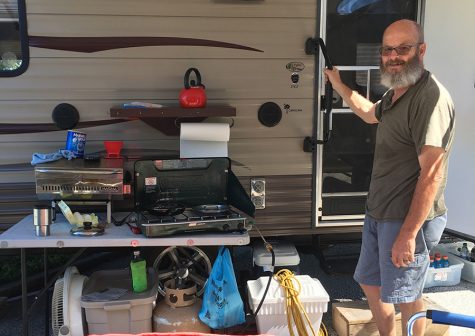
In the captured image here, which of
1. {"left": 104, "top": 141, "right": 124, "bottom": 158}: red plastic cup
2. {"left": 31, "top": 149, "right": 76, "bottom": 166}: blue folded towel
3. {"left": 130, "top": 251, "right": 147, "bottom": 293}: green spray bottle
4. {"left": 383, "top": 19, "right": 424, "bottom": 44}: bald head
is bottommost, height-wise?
{"left": 130, "top": 251, "right": 147, "bottom": 293}: green spray bottle

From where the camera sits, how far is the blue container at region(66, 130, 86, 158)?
2994mm

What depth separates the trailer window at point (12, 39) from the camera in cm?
304

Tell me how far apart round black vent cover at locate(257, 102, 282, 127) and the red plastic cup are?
97 centimetres

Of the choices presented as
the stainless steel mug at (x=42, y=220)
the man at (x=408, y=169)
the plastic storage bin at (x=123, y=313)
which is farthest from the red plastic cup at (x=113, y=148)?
the man at (x=408, y=169)

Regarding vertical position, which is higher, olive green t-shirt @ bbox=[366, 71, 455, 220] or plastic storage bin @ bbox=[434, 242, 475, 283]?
olive green t-shirt @ bbox=[366, 71, 455, 220]

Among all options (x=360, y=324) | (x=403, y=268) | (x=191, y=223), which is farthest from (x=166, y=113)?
(x=360, y=324)

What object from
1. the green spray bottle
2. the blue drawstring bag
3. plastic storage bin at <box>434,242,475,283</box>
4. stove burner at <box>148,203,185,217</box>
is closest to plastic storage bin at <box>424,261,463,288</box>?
plastic storage bin at <box>434,242,475,283</box>

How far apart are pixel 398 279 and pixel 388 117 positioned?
82 centimetres

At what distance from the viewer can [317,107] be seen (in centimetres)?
334

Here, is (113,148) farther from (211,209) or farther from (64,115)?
(211,209)

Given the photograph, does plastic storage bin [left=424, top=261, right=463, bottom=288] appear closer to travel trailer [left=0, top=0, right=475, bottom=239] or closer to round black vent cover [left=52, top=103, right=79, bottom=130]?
travel trailer [left=0, top=0, right=475, bottom=239]

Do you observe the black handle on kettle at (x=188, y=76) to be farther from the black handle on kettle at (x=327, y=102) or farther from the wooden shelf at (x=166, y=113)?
the black handle on kettle at (x=327, y=102)

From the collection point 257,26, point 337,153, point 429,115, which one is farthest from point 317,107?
point 429,115

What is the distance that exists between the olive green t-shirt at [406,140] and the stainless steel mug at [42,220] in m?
1.78
